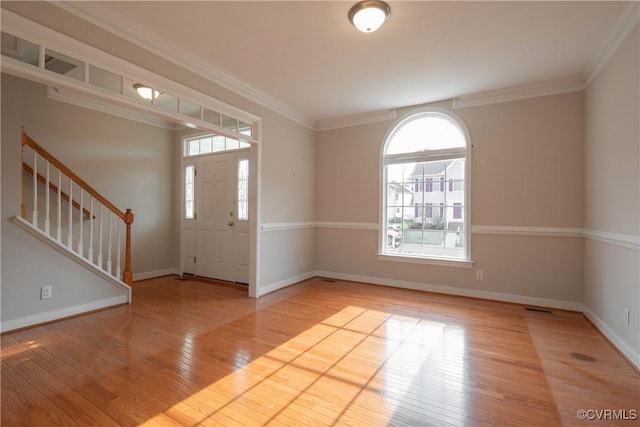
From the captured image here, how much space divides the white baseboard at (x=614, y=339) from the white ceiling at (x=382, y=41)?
104 inches

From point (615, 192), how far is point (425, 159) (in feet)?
7.13

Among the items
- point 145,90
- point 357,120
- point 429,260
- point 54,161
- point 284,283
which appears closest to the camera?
point 145,90

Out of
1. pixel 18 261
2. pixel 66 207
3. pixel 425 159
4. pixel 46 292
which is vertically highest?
pixel 425 159

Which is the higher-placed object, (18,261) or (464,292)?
(18,261)

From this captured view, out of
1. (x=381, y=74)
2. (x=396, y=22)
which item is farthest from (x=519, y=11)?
(x=381, y=74)

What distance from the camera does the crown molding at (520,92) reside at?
3.47 meters

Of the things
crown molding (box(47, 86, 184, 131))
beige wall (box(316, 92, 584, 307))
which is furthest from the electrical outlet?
beige wall (box(316, 92, 584, 307))

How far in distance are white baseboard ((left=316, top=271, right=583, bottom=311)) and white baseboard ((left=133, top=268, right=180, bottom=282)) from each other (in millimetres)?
2789

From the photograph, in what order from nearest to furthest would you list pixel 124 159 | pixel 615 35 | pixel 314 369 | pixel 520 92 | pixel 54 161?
1. pixel 314 369
2. pixel 615 35
3. pixel 54 161
4. pixel 520 92
5. pixel 124 159

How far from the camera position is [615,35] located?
8.31 feet

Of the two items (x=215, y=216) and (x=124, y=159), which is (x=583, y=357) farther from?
(x=124, y=159)

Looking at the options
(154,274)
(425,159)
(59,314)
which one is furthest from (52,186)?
(425,159)

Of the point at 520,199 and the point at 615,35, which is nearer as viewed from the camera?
the point at 615,35

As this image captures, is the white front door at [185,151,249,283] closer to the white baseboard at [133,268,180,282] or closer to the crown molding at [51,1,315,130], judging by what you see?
the white baseboard at [133,268,180,282]
